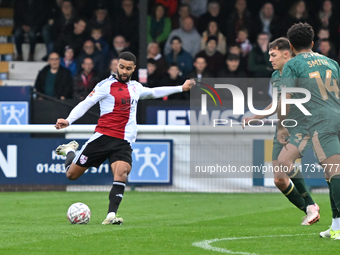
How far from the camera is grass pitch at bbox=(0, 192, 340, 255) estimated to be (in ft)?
18.5

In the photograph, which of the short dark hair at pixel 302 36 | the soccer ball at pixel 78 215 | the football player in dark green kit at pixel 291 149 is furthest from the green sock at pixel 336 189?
the soccer ball at pixel 78 215

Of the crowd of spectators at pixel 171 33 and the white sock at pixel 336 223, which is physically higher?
the crowd of spectators at pixel 171 33

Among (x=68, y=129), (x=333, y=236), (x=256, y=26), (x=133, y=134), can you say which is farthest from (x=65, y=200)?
(x=256, y=26)

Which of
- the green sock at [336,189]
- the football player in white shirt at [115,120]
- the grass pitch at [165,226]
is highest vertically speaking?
the football player in white shirt at [115,120]

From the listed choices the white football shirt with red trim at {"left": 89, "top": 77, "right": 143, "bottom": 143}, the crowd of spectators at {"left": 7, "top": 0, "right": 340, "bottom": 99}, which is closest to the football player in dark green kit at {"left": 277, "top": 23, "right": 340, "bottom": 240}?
the white football shirt with red trim at {"left": 89, "top": 77, "right": 143, "bottom": 143}

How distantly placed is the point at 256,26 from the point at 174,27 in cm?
196

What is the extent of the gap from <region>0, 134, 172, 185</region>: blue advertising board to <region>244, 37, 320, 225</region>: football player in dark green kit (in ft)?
14.1

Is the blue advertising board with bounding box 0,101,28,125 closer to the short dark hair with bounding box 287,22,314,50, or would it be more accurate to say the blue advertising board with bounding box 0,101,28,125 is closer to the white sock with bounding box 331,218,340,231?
the short dark hair with bounding box 287,22,314,50

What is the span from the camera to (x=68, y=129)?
12031 millimetres

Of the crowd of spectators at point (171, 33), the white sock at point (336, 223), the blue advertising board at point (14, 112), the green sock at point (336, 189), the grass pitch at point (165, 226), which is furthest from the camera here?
the crowd of spectators at point (171, 33)

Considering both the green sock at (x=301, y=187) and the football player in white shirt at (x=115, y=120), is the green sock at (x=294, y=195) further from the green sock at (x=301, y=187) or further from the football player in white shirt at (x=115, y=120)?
the football player in white shirt at (x=115, y=120)

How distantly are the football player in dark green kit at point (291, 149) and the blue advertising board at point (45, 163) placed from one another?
4.31m

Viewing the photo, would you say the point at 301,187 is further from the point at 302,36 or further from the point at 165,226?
the point at 302,36

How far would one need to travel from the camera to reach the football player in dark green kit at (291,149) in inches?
294
